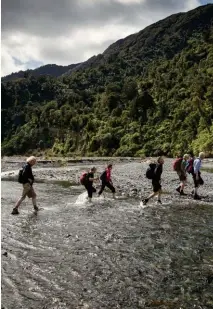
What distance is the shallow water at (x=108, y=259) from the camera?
732 centimetres

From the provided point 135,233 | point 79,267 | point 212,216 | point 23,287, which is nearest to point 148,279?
point 79,267

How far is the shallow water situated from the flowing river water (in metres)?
0.02

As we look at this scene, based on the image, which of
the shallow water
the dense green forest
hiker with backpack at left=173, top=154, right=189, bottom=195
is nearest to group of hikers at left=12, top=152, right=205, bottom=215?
hiker with backpack at left=173, top=154, right=189, bottom=195

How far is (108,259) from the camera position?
9.73 metres

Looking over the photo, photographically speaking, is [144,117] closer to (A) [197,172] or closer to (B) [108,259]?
(A) [197,172]

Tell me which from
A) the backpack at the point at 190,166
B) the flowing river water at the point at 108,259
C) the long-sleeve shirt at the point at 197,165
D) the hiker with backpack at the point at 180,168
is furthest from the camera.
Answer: the hiker with backpack at the point at 180,168

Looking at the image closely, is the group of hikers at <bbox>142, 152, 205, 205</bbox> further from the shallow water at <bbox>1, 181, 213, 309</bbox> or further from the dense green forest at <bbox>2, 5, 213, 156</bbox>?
the dense green forest at <bbox>2, 5, 213, 156</bbox>

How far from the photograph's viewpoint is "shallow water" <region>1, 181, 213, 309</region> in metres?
7.32

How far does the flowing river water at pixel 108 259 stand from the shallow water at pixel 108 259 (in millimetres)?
17

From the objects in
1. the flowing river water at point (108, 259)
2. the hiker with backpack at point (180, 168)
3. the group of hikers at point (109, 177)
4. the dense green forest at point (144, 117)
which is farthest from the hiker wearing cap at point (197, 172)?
the dense green forest at point (144, 117)

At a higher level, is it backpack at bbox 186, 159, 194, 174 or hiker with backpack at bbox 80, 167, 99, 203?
backpack at bbox 186, 159, 194, 174

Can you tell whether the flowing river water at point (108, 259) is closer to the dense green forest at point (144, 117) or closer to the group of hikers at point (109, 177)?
the group of hikers at point (109, 177)

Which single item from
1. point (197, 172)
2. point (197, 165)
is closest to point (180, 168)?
point (197, 165)

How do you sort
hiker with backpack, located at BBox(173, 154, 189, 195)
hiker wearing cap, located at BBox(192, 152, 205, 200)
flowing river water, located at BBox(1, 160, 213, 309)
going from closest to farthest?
flowing river water, located at BBox(1, 160, 213, 309), hiker wearing cap, located at BBox(192, 152, 205, 200), hiker with backpack, located at BBox(173, 154, 189, 195)
